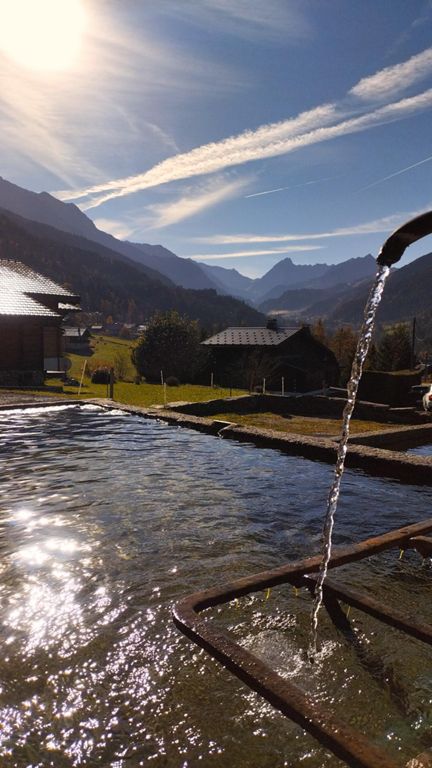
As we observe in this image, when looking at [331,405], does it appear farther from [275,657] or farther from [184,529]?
[275,657]

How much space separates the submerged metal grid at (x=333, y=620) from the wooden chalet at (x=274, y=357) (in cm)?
3041

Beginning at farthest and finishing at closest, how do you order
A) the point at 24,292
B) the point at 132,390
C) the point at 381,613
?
1. the point at 24,292
2. the point at 132,390
3. the point at 381,613

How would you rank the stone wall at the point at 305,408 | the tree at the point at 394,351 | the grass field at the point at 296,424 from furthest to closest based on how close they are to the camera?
the tree at the point at 394,351
the stone wall at the point at 305,408
the grass field at the point at 296,424

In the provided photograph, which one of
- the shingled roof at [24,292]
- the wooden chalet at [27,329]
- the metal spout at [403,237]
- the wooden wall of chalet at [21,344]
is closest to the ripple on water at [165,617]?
the metal spout at [403,237]

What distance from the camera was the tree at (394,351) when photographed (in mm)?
44969

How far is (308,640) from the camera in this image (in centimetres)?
370

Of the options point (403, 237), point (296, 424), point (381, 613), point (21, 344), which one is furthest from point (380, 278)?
point (21, 344)

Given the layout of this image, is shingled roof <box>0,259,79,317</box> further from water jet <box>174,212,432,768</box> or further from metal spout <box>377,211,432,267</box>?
metal spout <box>377,211,432,267</box>

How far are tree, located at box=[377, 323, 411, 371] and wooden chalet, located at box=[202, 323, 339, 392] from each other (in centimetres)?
735

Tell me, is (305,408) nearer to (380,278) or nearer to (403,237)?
(380,278)

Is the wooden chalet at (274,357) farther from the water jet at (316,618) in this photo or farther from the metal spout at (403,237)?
the metal spout at (403,237)

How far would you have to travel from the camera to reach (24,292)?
99.2 ft

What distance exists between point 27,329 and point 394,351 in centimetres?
3333

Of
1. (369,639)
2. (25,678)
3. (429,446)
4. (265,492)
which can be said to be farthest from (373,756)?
(429,446)
